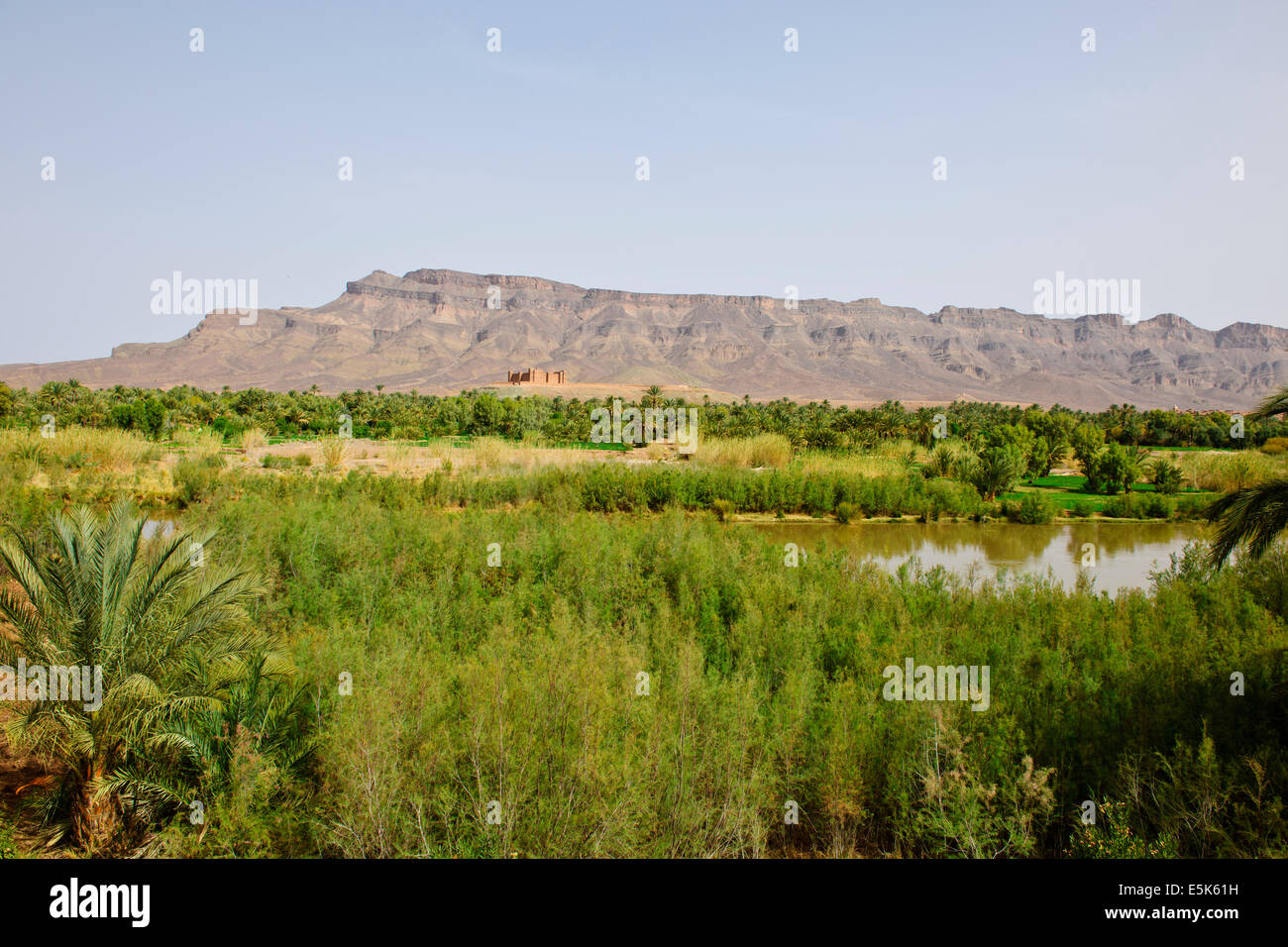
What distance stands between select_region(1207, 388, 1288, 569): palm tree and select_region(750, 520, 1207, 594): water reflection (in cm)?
802

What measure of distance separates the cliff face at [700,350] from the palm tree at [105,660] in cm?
10652

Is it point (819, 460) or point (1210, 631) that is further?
point (819, 460)

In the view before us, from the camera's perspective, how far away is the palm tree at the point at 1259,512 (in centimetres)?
619

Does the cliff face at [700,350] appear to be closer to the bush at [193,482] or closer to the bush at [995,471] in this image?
the bush at [995,471]

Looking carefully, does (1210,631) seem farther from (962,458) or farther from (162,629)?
(962,458)

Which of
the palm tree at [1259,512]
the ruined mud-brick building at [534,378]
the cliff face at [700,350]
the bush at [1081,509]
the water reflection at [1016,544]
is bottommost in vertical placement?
the water reflection at [1016,544]

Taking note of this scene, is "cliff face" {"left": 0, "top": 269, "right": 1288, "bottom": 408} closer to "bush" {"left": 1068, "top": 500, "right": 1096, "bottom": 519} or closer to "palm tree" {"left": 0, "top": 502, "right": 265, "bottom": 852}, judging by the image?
"bush" {"left": 1068, "top": 500, "right": 1096, "bottom": 519}

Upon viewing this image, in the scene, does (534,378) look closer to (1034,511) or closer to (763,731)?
(1034,511)

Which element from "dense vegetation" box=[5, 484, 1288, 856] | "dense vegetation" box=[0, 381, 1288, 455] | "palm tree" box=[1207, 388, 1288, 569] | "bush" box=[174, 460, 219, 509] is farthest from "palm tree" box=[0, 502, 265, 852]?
"dense vegetation" box=[0, 381, 1288, 455]

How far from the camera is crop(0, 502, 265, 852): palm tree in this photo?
5180 millimetres

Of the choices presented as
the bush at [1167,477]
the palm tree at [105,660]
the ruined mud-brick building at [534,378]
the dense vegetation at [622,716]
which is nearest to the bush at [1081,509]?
the bush at [1167,477]
